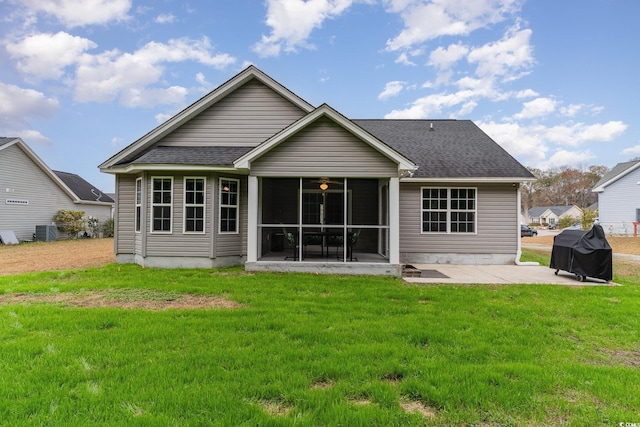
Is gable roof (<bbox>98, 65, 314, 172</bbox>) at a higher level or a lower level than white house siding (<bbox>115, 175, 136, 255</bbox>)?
higher

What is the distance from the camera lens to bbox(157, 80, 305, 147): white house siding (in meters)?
10.9

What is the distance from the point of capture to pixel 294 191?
41.9 ft

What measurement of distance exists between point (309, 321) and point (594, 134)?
55003 millimetres

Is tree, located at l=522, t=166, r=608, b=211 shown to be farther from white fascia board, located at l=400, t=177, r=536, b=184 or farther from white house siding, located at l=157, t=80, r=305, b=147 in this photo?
white house siding, located at l=157, t=80, r=305, b=147

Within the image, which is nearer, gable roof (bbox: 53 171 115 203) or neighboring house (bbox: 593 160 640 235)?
gable roof (bbox: 53 171 115 203)

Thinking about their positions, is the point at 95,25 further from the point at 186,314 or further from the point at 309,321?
the point at 309,321

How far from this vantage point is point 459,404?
274 centimetres

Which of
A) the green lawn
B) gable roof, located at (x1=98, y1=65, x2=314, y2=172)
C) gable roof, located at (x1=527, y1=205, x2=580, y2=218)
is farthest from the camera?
gable roof, located at (x1=527, y1=205, x2=580, y2=218)

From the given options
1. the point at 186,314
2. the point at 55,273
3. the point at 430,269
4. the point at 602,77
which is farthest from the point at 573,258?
the point at 55,273

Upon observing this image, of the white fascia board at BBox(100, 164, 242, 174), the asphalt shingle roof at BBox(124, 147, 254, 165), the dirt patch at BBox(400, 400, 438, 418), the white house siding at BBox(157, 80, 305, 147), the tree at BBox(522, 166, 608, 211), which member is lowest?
the dirt patch at BBox(400, 400, 438, 418)

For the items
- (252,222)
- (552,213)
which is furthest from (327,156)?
(552,213)

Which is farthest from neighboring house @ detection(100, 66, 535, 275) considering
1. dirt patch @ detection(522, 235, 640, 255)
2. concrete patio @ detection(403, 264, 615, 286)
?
dirt patch @ detection(522, 235, 640, 255)

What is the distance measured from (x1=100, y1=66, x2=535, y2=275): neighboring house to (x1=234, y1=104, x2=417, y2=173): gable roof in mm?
29

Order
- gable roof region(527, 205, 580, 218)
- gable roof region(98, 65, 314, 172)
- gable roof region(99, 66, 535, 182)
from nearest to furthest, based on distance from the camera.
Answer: gable roof region(99, 66, 535, 182) < gable roof region(98, 65, 314, 172) < gable roof region(527, 205, 580, 218)
